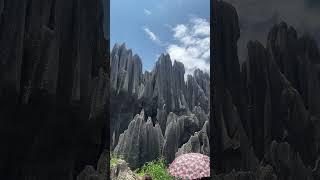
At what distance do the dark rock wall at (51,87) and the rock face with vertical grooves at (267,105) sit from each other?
2.07m

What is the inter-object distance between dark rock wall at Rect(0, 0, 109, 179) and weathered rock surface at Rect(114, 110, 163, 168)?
1763 centimetres

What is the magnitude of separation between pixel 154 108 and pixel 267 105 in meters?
22.5

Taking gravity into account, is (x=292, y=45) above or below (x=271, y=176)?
above

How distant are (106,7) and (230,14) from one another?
2.18 metres

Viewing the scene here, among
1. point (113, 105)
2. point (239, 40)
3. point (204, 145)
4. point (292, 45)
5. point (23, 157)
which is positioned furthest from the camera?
point (113, 105)

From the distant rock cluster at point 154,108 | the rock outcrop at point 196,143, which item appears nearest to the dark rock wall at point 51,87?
the distant rock cluster at point 154,108

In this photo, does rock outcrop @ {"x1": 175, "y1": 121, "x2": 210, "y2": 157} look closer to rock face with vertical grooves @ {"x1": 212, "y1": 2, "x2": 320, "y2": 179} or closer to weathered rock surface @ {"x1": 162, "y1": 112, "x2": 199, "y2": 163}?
weathered rock surface @ {"x1": 162, "y1": 112, "x2": 199, "y2": 163}

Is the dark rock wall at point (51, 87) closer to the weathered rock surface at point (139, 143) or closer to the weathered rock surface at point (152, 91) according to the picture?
the weathered rock surface at point (139, 143)

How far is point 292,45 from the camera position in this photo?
8.72 m

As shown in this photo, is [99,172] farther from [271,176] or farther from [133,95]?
[133,95]

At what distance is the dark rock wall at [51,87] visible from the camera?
26.8 feet

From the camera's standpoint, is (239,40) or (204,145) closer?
(239,40)

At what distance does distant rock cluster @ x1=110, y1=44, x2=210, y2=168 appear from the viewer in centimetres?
2769

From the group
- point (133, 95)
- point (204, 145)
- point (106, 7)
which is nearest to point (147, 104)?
point (133, 95)
